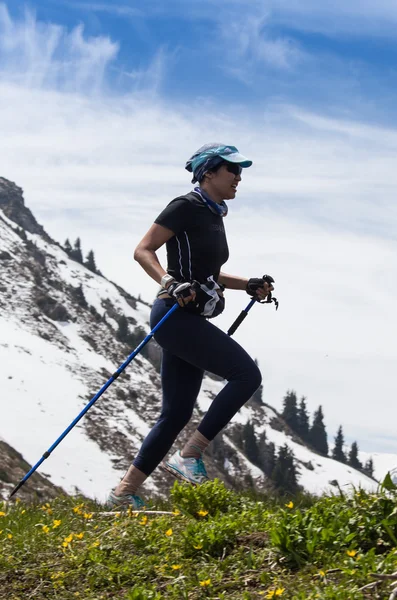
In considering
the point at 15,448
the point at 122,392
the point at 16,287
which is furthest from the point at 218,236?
the point at 16,287

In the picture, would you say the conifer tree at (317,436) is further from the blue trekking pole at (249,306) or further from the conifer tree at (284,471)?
the blue trekking pole at (249,306)

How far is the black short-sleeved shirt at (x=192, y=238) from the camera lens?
6.82 m

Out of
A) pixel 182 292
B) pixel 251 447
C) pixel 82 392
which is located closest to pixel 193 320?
pixel 182 292

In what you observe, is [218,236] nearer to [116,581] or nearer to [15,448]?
[116,581]

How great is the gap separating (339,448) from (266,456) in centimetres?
4550

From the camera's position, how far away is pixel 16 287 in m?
153

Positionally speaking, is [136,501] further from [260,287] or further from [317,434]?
[317,434]

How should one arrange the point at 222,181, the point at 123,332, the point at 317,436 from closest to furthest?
the point at 222,181 < the point at 123,332 < the point at 317,436

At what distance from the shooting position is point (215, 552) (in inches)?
199

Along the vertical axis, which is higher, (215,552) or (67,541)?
(215,552)

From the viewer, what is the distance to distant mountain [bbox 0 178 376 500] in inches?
3770

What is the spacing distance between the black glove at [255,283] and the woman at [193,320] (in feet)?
1.75

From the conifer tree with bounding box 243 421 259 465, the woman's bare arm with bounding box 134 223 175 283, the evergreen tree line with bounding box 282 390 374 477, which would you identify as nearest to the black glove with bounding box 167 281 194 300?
the woman's bare arm with bounding box 134 223 175 283

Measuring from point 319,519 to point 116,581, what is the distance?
134cm
